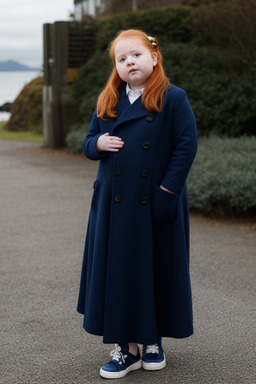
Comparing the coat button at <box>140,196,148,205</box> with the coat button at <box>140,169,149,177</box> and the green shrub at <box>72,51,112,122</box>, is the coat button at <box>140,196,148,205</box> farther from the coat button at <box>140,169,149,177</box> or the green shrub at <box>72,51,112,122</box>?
the green shrub at <box>72,51,112,122</box>

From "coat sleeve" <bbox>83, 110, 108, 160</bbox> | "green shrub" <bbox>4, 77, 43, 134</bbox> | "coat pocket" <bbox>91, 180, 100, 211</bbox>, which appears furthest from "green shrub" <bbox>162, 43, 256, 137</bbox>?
"green shrub" <bbox>4, 77, 43, 134</bbox>

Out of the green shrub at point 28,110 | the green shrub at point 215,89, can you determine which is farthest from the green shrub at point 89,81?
the green shrub at point 28,110

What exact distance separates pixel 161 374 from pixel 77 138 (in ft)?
36.3

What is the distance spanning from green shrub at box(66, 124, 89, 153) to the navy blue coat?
425 inches

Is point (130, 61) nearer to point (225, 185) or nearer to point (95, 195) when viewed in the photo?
point (95, 195)

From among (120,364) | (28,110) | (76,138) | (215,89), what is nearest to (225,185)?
(120,364)

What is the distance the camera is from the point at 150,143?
10.5ft

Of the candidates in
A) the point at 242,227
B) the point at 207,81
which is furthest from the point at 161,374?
the point at 207,81

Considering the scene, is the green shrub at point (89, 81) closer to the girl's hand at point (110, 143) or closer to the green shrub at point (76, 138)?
the green shrub at point (76, 138)

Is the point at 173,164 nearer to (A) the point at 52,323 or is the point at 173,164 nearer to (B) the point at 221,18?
(A) the point at 52,323

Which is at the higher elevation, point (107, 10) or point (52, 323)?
point (107, 10)

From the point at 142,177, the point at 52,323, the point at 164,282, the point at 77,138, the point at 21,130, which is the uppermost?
the point at 142,177

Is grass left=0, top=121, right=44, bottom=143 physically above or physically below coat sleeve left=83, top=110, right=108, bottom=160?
below

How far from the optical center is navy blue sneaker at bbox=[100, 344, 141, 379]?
335 centimetres
